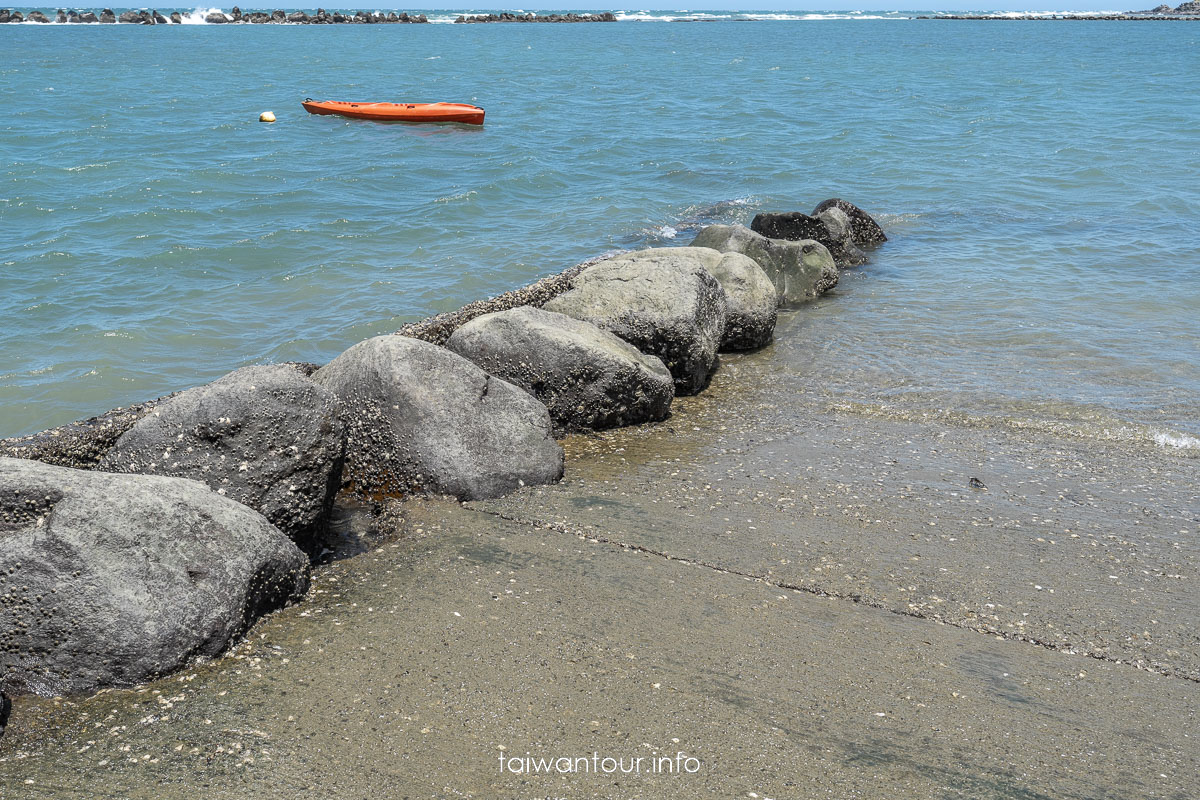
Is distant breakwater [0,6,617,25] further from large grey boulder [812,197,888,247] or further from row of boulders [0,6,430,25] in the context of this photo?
large grey boulder [812,197,888,247]

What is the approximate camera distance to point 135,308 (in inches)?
419

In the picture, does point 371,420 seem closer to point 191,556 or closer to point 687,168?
point 191,556

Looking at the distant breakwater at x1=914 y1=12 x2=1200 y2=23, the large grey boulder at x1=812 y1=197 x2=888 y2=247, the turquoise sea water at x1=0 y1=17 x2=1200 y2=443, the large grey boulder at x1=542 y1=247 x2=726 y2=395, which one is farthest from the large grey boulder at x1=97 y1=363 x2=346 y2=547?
the distant breakwater at x1=914 y1=12 x2=1200 y2=23

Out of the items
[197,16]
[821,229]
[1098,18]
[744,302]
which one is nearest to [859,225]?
[821,229]

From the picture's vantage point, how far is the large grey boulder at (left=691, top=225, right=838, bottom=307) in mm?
10789

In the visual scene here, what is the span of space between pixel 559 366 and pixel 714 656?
2.95 m

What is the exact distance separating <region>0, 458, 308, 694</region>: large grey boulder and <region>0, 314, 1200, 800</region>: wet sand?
0.12 meters

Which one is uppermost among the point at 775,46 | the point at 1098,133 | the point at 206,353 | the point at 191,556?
the point at 775,46

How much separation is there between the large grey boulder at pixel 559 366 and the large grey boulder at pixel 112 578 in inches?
107

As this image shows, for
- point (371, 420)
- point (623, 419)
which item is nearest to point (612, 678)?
point (371, 420)

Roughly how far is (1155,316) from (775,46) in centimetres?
6752

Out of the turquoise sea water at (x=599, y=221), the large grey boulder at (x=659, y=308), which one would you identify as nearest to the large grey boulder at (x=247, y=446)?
the large grey boulder at (x=659, y=308)

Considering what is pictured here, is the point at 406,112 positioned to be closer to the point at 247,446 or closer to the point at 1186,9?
the point at 247,446

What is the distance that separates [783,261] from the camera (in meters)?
10.9
